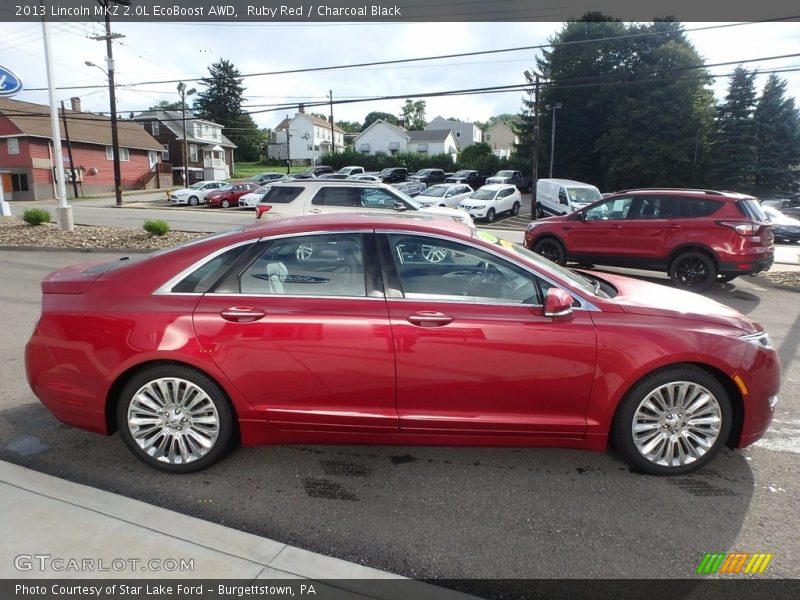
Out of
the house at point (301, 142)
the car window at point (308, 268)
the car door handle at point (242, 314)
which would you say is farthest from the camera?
the house at point (301, 142)

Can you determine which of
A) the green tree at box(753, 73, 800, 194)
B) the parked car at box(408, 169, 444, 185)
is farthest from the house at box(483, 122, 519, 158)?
the green tree at box(753, 73, 800, 194)

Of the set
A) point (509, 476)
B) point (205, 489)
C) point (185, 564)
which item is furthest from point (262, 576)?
point (509, 476)

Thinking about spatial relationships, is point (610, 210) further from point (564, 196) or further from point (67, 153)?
point (67, 153)

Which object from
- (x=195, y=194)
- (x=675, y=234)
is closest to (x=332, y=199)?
(x=675, y=234)

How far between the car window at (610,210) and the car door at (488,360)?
7808mm

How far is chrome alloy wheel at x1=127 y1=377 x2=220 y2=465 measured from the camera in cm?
316

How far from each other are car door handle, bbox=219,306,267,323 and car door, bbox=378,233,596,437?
0.78 metres

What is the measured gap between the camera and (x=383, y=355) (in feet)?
9.96

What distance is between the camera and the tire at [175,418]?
10.3 ft

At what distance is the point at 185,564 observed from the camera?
95.1 inches

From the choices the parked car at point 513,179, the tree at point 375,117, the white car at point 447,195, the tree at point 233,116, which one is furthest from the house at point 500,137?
the white car at point 447,195

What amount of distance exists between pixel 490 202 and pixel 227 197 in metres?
17.3

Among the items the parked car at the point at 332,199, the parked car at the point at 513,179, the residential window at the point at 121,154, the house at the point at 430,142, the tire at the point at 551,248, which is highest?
the house at the point at 430,142

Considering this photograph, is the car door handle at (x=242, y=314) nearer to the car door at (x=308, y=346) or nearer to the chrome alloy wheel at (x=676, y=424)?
the car door at (x=308, y=346)
